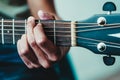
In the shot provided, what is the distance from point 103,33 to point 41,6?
33 centimetres

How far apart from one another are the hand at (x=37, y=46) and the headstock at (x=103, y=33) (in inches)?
2.8

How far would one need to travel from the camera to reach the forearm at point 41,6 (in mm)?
1118

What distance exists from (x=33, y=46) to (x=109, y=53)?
18 cm

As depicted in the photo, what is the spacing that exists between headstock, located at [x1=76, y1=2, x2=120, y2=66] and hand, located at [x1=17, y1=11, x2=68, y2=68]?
7 cm

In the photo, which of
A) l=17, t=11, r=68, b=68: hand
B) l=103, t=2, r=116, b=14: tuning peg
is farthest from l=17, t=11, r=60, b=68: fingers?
l=103, t=2, r=116, b=14: tuning peg

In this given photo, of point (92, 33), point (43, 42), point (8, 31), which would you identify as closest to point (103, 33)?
point (92, 33)

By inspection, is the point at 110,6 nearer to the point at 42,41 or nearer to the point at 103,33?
the point at 103,33

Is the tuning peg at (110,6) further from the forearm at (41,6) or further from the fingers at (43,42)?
the forearm at (41,6)

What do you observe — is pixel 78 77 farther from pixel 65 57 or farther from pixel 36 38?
pixel 36 38

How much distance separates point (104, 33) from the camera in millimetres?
842

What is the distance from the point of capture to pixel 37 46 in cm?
88

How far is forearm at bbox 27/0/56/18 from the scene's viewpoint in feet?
3.67

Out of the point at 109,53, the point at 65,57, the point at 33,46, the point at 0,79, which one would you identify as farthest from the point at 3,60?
the point at 109,53

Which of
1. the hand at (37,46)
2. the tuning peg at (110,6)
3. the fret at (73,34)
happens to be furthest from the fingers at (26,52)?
the tuning peg at (110,6)
